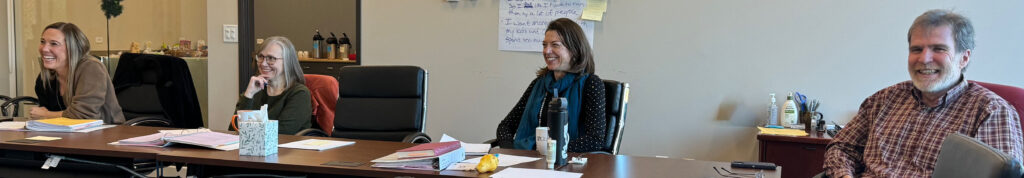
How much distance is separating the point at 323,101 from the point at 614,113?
4.77 ft

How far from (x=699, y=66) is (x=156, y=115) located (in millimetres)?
2794

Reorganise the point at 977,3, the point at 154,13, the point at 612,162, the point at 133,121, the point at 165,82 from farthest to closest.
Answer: the point at 154,13
the point at 165,82
the point at 133,121
the point at 977,3
the point at 612,162

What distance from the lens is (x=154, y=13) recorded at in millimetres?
6188

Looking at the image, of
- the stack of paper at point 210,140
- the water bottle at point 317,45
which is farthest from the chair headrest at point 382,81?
the water bottle at point 317,45

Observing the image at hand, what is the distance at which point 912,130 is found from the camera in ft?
7.57

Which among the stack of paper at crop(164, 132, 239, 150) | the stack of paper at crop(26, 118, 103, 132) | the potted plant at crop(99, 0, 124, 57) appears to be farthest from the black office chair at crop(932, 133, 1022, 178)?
the potted plant at crop(99, 0, 124, 57)

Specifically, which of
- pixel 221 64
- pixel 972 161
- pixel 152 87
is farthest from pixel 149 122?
pixel 972 161

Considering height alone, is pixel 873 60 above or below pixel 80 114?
above

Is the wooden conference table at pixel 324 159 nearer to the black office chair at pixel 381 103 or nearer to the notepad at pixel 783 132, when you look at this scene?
the black office chair at pixel 381 103

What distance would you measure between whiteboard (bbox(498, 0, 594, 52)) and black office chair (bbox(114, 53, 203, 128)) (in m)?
1.70

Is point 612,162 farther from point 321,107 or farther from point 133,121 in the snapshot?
point 133,121

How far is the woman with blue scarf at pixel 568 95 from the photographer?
284 centimetres

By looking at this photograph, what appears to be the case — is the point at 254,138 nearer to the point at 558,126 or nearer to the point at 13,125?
the point at 558,126

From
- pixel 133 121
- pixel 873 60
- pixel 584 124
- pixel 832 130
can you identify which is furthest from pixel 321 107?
pixel 873 60
